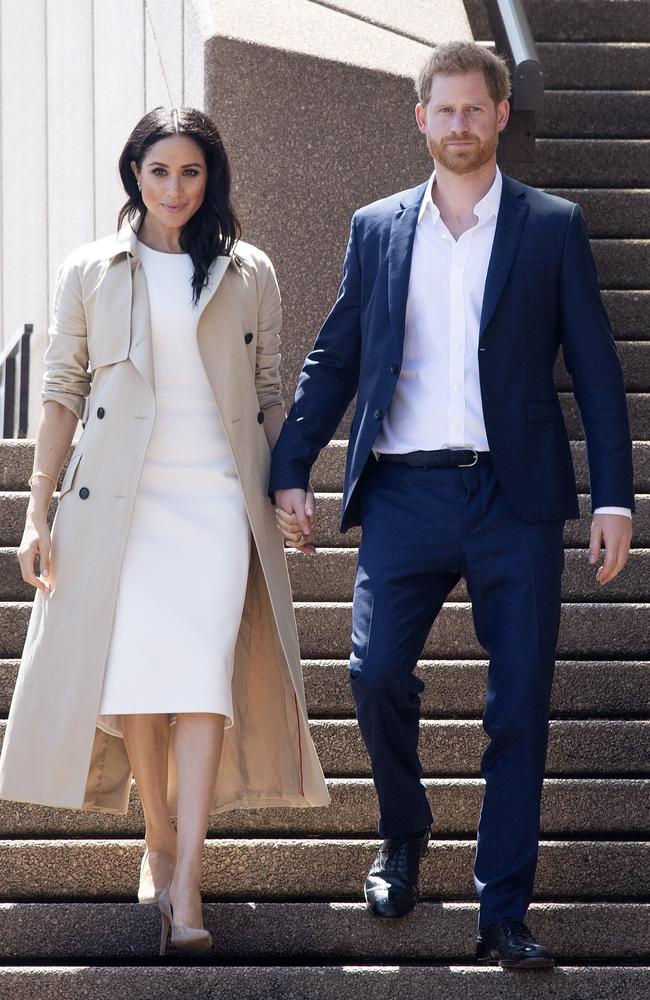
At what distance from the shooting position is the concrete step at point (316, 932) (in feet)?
12.9

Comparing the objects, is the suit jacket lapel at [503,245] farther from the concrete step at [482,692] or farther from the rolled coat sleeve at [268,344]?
the concrete step at [482,692]

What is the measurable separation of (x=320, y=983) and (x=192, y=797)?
0.53 m

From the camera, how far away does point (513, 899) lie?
363cm

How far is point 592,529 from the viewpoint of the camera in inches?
149

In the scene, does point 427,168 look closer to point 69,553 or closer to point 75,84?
point 69,553

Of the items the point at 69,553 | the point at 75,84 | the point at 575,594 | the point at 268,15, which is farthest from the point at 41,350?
the point at 69,553

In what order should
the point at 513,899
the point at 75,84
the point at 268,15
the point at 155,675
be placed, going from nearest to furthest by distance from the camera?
1. the point at 513,899
2. the point at 155,675
3. the point at 268,15
4. the point at 75,84

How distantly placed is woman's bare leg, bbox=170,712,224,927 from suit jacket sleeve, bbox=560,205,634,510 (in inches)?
42.9

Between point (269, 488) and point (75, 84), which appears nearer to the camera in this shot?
point (269, 488)

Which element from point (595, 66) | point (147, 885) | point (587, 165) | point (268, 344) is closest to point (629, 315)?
point (587, 165)

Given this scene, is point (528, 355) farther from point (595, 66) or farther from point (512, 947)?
point (595, 66)

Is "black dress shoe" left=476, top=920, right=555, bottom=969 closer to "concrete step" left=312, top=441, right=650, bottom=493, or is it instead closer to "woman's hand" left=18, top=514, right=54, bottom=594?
"woman's hand" left=18, top=514, right=54, bottom=594

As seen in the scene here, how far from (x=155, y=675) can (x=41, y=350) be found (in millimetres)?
8292

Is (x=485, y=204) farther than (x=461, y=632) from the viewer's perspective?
No
